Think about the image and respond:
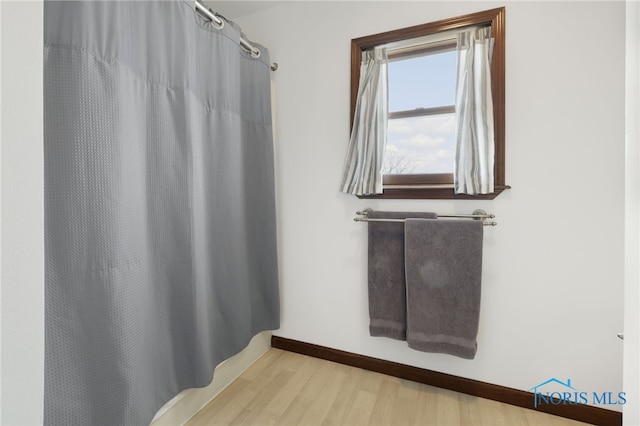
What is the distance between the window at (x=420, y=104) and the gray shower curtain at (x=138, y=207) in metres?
0.83

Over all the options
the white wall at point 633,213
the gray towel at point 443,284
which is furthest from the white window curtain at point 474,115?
the white wall at point 633,213

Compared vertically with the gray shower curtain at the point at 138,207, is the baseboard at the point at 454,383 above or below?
below

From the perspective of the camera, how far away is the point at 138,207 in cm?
106

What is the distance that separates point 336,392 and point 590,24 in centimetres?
215

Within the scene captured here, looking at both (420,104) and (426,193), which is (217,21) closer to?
(420,104)

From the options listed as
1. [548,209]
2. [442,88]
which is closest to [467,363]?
[548,209]

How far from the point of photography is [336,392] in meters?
1.52

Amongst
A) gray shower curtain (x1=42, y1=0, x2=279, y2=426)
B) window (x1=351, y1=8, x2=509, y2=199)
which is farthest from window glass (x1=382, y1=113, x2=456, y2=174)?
gray shower curtain (x1=42, y1=0, x2=279, y2=426)

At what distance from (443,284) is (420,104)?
999 millimetres

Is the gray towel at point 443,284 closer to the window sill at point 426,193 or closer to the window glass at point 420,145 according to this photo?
the window sill at point 426,193

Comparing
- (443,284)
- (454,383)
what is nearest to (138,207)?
(443,284)

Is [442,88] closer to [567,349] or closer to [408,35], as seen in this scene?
[408,35]

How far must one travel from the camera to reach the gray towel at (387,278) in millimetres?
1578

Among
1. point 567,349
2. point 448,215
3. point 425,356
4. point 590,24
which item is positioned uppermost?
point 590,24
